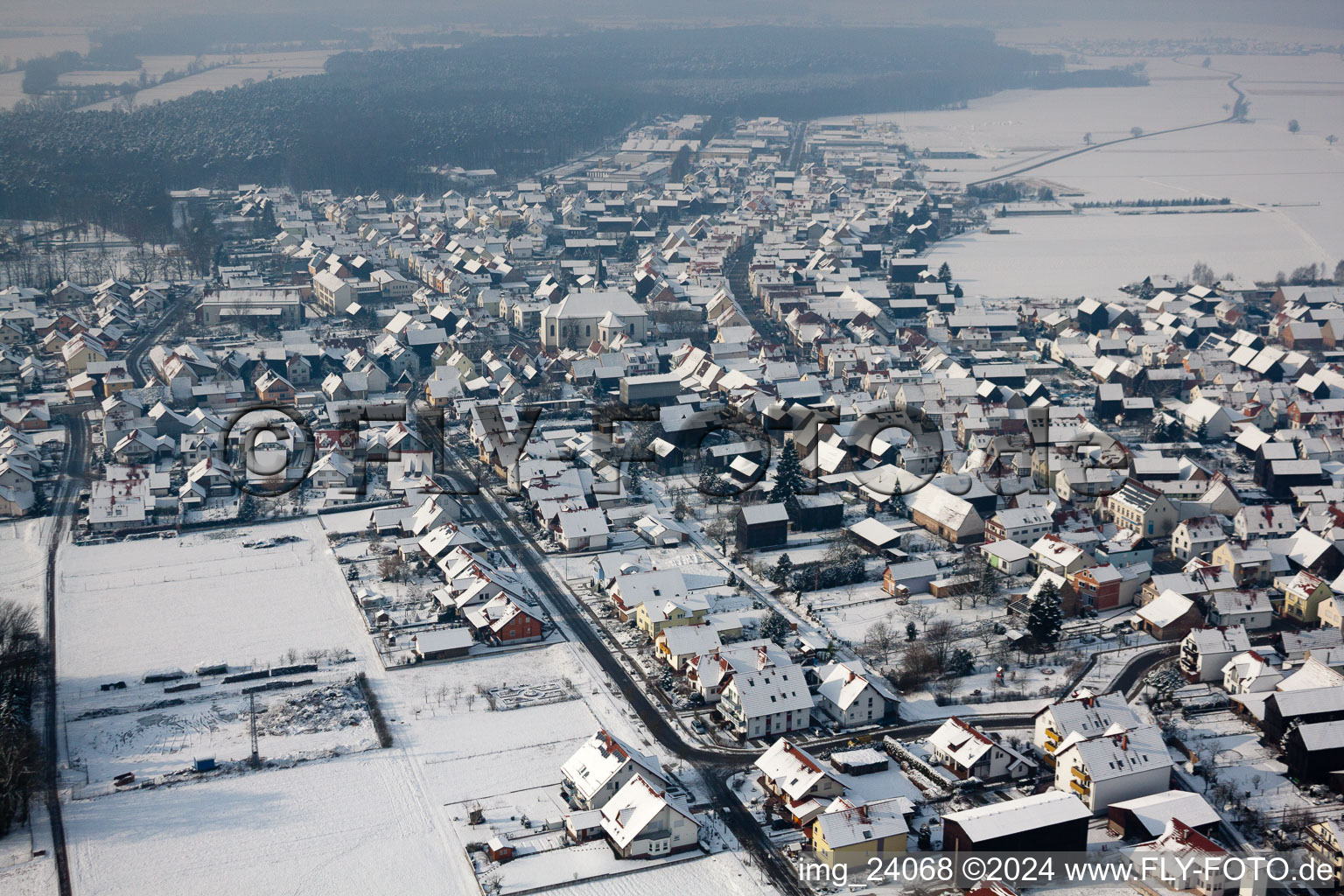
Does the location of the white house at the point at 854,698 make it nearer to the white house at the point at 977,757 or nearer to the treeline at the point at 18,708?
the white house at the point at 977,757

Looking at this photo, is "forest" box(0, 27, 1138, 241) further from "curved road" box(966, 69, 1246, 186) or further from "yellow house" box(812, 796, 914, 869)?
"yellow house" box(812, 796, 914, 869)

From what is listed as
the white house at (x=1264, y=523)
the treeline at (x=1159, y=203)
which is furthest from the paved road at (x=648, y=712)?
the treeline at (x=1159, y=203)

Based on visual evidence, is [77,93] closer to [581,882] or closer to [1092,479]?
[1092,479]

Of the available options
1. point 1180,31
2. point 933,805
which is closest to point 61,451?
point 933,805

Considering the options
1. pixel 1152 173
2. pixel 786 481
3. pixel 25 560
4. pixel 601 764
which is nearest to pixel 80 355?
pixel 25 560

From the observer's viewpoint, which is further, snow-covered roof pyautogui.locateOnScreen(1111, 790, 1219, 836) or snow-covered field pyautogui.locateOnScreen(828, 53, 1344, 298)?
snow-covered field pyautogui.locateOnScreen(828, 53, 1344, 298)

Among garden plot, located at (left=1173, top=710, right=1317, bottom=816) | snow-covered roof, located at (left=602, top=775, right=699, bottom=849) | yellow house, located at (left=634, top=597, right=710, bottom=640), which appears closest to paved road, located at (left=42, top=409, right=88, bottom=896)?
snow-covered roof, located at (left=602, top=775, right=699, bottom=849)
